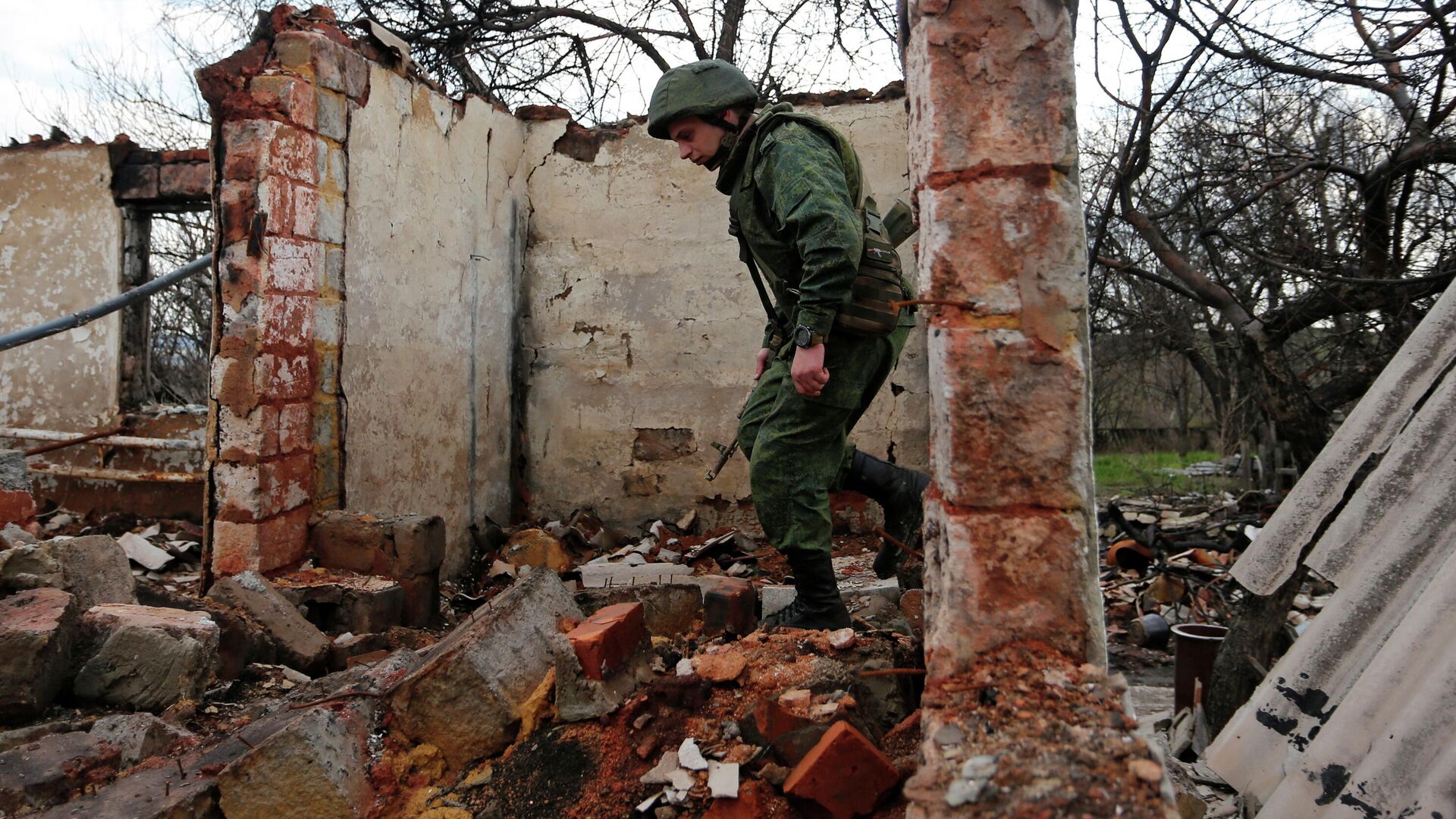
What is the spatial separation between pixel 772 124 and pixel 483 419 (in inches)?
136

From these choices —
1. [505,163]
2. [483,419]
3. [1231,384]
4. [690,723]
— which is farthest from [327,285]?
[1231,384]

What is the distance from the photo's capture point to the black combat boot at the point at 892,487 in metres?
Answer: 3.37

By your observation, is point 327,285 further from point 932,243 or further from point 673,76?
point 932,243

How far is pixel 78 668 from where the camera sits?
3.01 metres

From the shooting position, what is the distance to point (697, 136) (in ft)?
9.55

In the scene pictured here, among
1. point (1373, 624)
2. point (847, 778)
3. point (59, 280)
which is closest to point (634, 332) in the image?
point (847, 778)

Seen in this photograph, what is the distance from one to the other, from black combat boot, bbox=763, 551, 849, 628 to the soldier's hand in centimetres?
50

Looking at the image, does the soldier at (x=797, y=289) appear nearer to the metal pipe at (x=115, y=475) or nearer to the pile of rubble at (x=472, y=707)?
the pile of rubble at (x=472, y=707)

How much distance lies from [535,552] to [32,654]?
9.19 feet

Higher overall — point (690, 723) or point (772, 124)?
point (772, 124)

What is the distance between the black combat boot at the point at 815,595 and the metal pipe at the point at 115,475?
4.85m

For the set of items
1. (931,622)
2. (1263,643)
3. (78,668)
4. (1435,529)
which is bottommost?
(78,668)

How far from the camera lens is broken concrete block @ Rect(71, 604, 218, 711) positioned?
296 cm

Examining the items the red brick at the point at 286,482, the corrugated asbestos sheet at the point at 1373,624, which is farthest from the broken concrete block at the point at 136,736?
the corrugated asbestos sheet at the point at 1373,624
